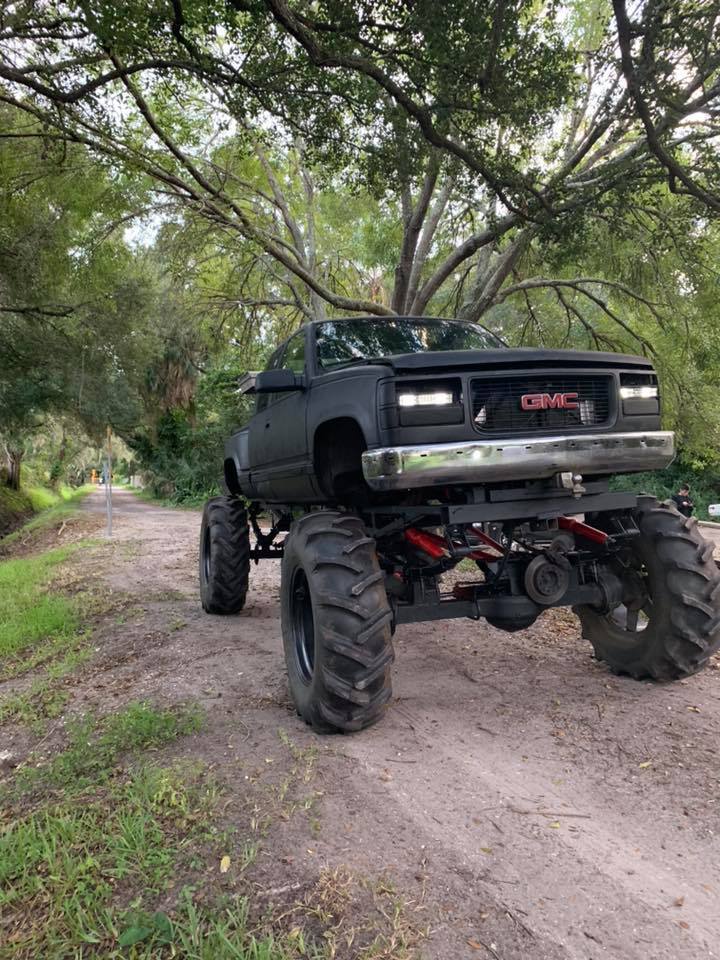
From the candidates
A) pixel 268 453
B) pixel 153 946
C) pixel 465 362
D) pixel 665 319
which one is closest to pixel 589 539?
pixel 465 362

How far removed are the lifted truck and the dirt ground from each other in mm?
371

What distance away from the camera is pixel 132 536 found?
16734 millimetres

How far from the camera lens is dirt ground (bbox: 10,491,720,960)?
234 cm

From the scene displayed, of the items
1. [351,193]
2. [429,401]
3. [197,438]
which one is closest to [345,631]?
[429,401]

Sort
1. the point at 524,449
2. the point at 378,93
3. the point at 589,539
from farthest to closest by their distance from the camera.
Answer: the point at 378,93, the point at 589,539, the point at 524,449

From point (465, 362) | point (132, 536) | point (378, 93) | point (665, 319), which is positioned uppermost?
point (378, 93)

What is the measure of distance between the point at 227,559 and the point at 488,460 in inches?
163

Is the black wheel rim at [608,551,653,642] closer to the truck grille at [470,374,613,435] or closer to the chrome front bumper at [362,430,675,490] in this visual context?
the chrome front bumper at [362,430,675,490]

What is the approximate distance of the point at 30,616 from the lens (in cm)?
801

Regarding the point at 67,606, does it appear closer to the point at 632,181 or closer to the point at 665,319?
the point at 632,181

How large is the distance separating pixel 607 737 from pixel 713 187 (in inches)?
258

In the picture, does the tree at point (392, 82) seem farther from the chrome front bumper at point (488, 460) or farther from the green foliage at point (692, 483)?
the green foliage at point (692, 483)

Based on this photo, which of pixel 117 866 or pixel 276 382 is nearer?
pixel 117 866

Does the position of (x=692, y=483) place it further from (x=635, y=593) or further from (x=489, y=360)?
(x=489, y=360)
